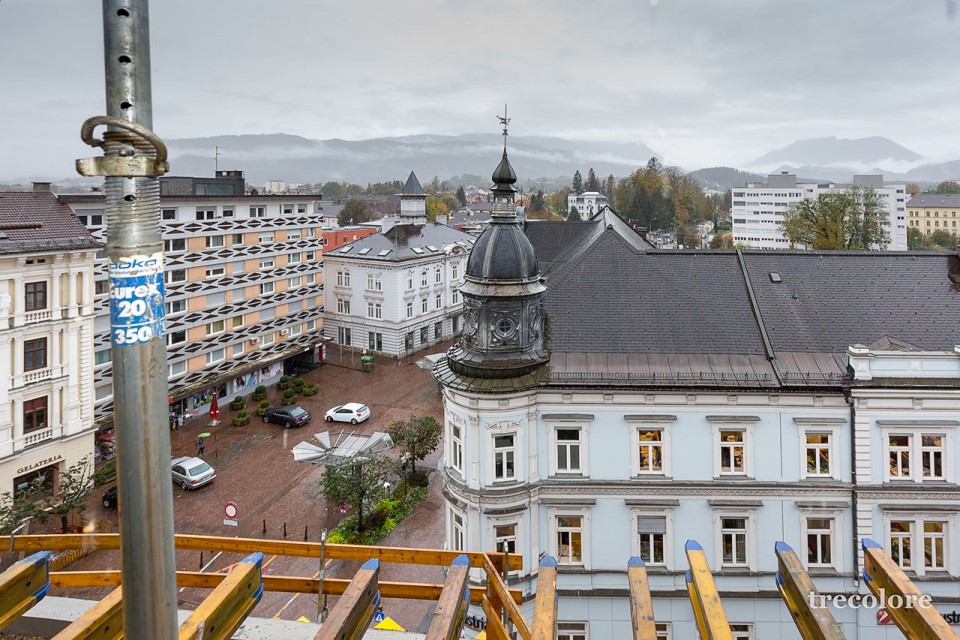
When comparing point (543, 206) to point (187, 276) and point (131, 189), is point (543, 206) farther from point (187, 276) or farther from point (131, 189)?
point (131, 189)

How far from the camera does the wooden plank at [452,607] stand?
519 cm

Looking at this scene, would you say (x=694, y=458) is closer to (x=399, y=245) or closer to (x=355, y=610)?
(x=355, y=610)

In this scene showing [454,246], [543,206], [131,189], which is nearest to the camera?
[131,189]

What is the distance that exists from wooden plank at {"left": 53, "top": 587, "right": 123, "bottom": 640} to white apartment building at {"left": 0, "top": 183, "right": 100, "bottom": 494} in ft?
85.0

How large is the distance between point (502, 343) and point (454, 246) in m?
44.3

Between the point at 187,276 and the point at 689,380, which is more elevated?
the point at 187,276

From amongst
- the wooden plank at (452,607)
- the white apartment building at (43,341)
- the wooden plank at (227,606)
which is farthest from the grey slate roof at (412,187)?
the wooden plank at (227,606)

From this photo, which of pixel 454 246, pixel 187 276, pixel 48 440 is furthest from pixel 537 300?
pixel 454 246

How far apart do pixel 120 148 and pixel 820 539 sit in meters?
22.5

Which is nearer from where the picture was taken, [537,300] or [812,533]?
[812,533]

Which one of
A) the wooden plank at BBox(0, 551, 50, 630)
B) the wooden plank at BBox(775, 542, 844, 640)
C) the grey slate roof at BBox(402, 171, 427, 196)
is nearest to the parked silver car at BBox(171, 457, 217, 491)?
the wooden plank at BBox(0, 551, 50, 630)

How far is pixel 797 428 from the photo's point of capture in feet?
65.4

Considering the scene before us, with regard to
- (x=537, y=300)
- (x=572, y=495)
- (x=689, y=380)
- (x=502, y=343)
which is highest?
(x=537, y=300)

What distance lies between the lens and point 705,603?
5.41 meters
